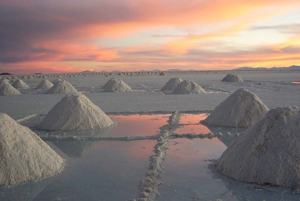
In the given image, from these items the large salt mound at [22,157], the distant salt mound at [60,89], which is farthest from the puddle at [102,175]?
the distant salt mound at [60,89]

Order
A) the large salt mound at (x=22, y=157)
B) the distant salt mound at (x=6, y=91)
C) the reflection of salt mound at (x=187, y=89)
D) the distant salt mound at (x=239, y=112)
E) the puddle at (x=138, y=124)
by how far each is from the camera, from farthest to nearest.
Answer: the distant salt mound at (x=6, y=91)
the reflection of salt mound at (x=187, y=89)
the distant salt mound at (x=239, y=112)
the puddle at (x=138, y=124)
the large salt mound at (x=22, y=157)

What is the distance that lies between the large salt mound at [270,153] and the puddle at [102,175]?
1149 millimetres

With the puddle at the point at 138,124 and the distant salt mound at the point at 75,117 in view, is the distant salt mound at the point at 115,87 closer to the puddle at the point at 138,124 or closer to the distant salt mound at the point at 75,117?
the puddle at the point at 138,124

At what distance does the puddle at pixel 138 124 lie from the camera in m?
6.70

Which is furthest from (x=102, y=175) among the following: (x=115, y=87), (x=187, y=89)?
(x=115, y=87)

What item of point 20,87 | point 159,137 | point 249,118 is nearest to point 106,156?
point 159,137

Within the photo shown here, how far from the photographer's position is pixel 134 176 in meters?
4.09

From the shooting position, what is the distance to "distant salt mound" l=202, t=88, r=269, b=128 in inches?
286

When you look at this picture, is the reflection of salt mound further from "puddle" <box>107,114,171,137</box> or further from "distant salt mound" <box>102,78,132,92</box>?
"puddle" <box>107,114,171,137</box>

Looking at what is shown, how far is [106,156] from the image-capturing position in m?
5.02

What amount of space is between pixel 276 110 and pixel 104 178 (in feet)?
7.68

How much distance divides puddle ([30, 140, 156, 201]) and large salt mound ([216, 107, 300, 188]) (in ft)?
3.77

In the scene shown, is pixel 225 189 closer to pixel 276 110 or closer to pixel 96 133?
pixel 276 110

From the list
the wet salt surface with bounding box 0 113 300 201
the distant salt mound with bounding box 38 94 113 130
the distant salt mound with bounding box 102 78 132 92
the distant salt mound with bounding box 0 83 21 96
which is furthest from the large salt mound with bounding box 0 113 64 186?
the distant salt mound with bounding box 102 78 132 92
